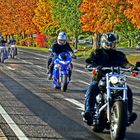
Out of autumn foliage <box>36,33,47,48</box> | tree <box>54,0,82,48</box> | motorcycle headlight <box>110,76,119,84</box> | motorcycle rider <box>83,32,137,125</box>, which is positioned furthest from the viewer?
autumn foliage <box>36,33,47,48</box>

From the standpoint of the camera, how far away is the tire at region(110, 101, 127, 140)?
758 centimetres

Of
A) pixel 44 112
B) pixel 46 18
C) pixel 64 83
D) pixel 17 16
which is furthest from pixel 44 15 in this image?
pixel 44 112

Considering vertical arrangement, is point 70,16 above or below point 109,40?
→ above

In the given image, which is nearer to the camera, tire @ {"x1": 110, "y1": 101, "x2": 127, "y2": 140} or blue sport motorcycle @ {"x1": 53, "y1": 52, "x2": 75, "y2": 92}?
tire @ {"x1": 110, "y1": 101, "x2": 127, "y2": 140}

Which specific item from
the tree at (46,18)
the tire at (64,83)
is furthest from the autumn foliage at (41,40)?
the tire at (64,83)

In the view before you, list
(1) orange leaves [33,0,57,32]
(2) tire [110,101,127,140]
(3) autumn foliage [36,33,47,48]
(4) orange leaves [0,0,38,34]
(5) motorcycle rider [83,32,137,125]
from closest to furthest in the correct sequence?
(2) tire [110,101,127,140], (5) motorcycle rider [83,32,137,125], (1) orange leaves [33,0,57,32], (3) autumn foliage [36,33,47,48], (4) orange leaves [0,0,38,34]

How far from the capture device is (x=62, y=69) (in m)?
15.8

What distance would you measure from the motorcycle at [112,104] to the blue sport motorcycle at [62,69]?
6926mm

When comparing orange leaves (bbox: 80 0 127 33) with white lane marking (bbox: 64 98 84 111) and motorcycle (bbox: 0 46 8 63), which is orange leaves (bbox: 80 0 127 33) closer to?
motorcycle (bbox: 0 46 8 63)

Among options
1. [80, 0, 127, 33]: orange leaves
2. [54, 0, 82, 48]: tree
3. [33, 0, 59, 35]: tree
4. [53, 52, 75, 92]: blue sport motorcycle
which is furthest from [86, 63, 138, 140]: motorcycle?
[33, 0, 59, 35]: tree

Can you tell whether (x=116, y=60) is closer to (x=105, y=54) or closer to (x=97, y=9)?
(x=105, y=54)

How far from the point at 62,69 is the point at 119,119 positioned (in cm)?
837

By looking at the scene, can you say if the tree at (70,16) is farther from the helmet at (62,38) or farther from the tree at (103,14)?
A: the helmet at (62,38)

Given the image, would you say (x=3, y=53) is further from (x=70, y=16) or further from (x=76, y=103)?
(x=70, y=16)
